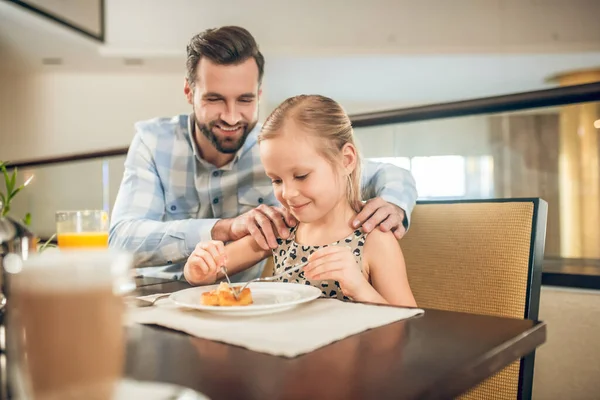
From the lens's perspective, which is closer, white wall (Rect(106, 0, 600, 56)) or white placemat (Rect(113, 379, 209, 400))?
white placemat (Rect(113, 379, 209, 400))

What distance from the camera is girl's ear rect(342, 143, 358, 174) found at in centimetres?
141

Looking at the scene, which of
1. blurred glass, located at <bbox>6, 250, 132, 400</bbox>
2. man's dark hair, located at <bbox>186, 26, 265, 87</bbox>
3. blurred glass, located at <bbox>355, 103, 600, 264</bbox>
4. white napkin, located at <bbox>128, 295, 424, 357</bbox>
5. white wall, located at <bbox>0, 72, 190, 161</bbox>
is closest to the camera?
blurred glass, located at <bbox>6, 250, 132, 400</bbox>

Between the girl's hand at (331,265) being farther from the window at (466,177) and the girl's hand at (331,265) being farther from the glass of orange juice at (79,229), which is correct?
the window at (466,177)

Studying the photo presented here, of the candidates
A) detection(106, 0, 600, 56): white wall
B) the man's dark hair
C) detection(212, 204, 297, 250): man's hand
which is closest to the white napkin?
detection(212, 204, 297, 250): man's hand

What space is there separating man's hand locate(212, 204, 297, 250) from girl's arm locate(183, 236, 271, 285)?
1.4 inches

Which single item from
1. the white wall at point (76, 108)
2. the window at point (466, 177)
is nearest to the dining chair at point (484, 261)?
the window at point (466, 177)

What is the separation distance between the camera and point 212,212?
1929 mm

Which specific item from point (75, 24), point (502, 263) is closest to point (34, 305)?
point (502, 263)

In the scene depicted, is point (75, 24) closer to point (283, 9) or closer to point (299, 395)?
point (283, 9)

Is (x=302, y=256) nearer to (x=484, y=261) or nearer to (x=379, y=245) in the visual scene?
(x=379, y=245)

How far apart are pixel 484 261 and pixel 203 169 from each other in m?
1.09

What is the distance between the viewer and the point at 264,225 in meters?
1.44

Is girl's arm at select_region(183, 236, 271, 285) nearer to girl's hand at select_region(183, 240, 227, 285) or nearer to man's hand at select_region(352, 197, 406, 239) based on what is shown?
girl's hand at select_region(183, 240, 227, 285)

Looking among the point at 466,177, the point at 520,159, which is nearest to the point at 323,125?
the point at 520,159
